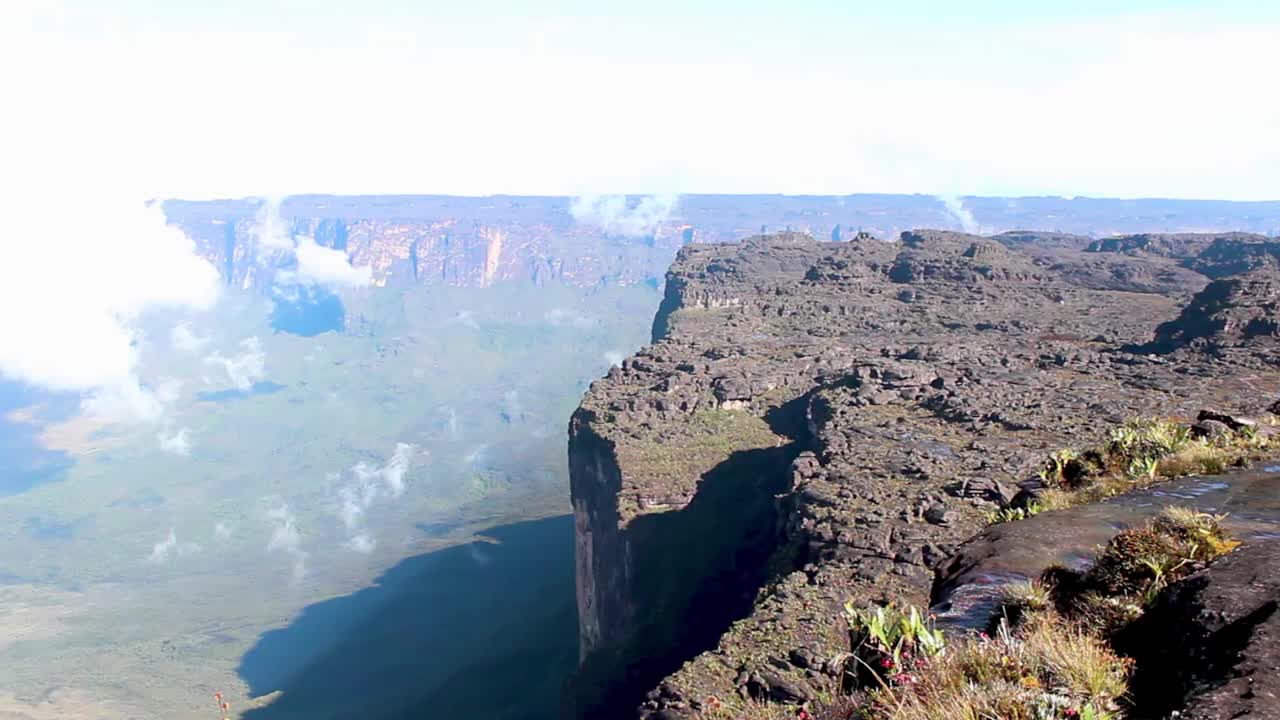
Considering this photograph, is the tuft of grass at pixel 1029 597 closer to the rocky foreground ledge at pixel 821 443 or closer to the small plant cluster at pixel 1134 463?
the small plant cluster at pixel 1134 463

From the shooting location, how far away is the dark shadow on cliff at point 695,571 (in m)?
42.4

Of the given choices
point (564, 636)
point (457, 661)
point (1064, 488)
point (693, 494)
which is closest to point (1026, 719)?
point (1064, 488)

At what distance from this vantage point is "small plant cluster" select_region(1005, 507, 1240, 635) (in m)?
11.6

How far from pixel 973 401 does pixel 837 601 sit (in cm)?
2575

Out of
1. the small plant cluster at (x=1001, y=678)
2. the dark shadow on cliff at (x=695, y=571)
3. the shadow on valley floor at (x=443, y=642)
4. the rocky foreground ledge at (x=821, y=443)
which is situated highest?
the small plant cluster at (x=1001, y=678)

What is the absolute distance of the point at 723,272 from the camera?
424 ft

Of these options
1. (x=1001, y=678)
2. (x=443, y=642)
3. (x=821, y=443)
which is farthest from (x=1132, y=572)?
(x=443, y=642)

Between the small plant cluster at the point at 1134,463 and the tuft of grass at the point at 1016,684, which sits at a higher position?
the tuft of grass at the point at 1016,684

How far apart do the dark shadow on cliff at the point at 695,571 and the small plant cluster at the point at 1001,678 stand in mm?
28341

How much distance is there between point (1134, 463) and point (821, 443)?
3062 centimetres

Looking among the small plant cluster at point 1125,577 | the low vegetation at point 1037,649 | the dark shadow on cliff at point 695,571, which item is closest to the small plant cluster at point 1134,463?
the small plant cluster at point 1125,577

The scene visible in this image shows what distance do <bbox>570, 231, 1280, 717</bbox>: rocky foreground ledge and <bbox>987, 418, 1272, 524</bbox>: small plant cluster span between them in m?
1.26

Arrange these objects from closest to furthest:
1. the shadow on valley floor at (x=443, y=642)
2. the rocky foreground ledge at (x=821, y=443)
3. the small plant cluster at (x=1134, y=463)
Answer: the small plant cluster at (x=1134, y=463)
the rocky foreground ledge at (x=821, y=443)
the shadow on valley floor at (x=443, y=642)

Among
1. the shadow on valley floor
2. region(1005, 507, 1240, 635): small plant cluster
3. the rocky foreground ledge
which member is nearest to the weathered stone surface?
region(1005, 507, 1240, 635): small plant cluster
